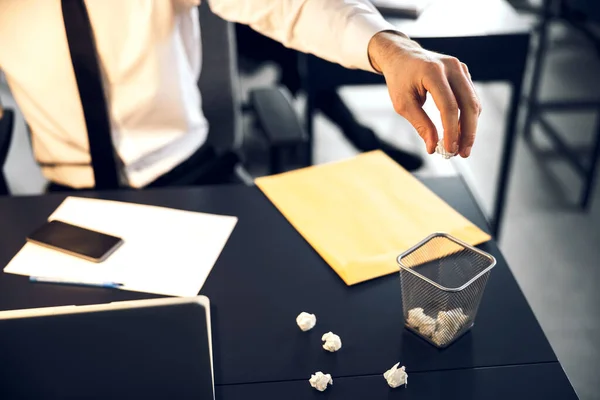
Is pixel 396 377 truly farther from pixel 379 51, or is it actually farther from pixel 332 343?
pixel 379 51

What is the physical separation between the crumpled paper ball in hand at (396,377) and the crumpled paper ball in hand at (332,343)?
7 cm

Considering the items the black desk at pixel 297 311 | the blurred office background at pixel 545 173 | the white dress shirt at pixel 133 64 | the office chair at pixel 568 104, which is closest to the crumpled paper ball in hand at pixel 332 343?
the black desk at pixel 297 311

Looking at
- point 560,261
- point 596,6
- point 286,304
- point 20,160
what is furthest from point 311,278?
point 20,160

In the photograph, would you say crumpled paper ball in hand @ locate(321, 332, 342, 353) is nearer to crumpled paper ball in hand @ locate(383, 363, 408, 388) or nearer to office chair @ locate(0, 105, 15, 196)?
crumpled paper ball in hand @ locate(383, 363, 408, 388)

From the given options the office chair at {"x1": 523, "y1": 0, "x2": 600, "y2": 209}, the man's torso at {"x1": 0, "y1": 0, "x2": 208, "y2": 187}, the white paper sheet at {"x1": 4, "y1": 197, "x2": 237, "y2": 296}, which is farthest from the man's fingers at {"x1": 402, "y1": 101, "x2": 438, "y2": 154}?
the office chair at {"x1": 523, "y1": 0, "x2": 600, "y2": 209}

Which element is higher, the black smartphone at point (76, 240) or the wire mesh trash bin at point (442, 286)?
the wire mesh trash bin at point (442, 286)

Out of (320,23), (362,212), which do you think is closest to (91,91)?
(320,23)

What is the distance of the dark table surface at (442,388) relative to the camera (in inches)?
31.3

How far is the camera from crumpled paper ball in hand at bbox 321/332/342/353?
85 centimetres

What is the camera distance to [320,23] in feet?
3.81

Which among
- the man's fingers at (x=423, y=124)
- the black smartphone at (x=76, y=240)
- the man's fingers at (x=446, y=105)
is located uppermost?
the man's fingers at (x=446, y=105)

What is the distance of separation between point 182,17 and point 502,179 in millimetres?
1036

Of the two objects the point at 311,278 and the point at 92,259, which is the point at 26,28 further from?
the point at 311,278

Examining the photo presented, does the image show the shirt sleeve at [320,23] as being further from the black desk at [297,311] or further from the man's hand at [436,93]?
the black desk at [297,311]
